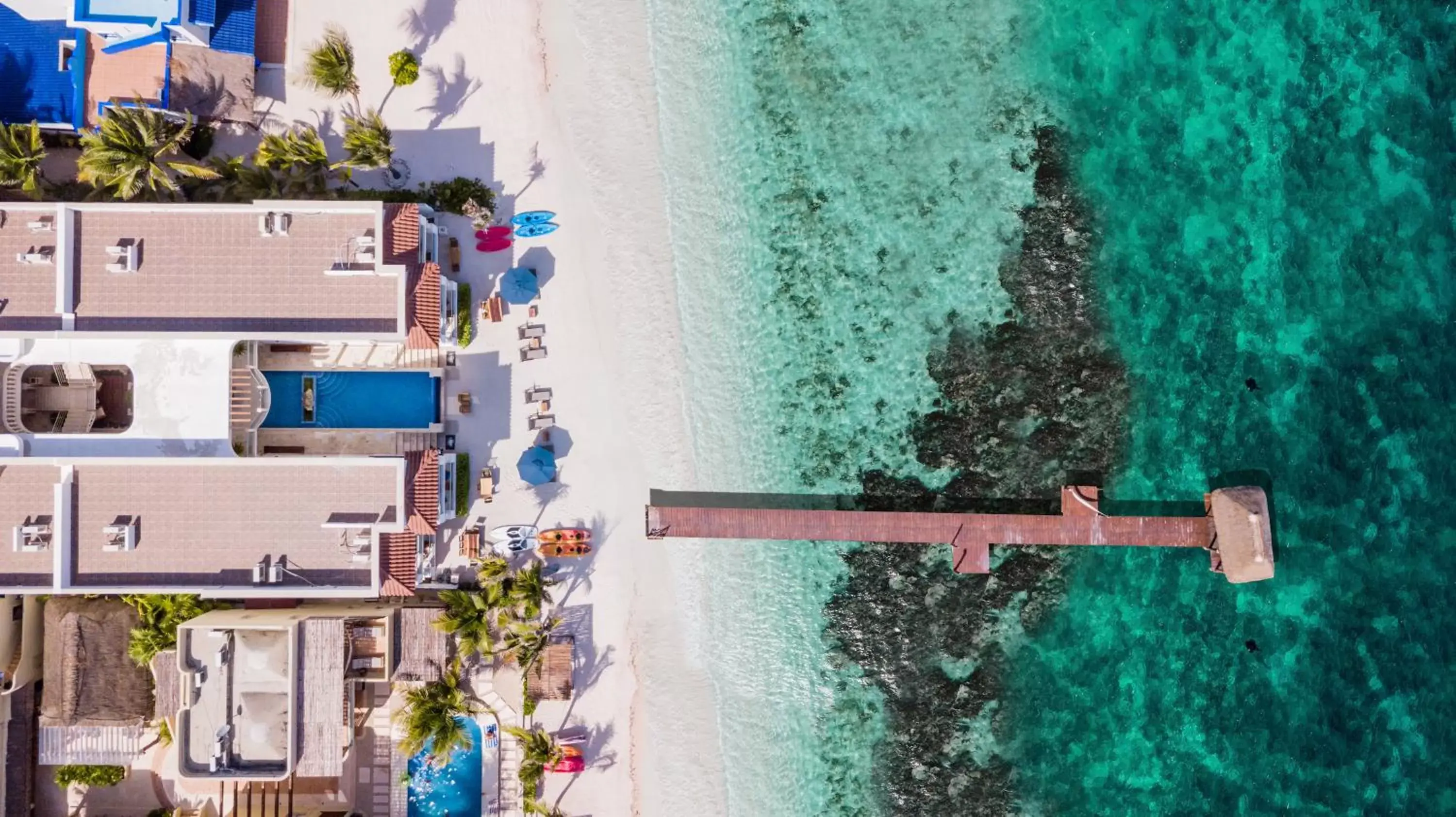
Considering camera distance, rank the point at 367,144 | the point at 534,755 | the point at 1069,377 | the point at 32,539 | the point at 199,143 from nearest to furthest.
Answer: the point at 32,539
the point at 367,144
the point at 534,755
the point at 199,143
the point at 1069,377

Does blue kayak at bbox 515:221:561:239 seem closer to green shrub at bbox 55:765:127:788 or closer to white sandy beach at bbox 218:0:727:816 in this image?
white sandy beach at bbox 218:0:727:816

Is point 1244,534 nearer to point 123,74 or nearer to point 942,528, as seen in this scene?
point 942,528

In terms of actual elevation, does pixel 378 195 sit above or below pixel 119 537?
above

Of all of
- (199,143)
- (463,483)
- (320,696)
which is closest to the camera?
(320,696)

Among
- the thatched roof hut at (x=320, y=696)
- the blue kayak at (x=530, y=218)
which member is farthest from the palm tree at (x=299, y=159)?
the thatched roof hut at (x=320, y=696)

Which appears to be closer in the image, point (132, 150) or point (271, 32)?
point (132, 150)

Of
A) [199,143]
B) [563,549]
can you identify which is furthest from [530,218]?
[563,549]


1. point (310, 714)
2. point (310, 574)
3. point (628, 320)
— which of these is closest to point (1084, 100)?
point (628, 320)
